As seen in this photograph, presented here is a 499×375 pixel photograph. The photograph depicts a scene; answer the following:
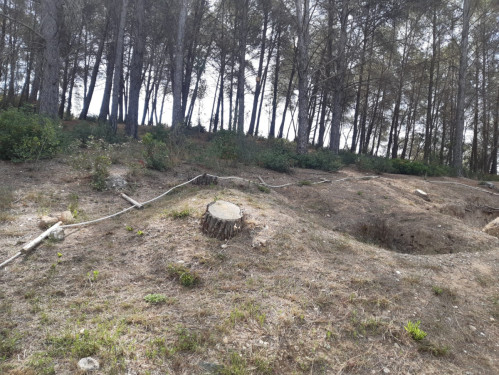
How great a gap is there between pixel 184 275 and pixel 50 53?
9.21 m

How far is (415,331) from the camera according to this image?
254 centimetres

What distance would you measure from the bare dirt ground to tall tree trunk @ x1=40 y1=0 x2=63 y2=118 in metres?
5.30

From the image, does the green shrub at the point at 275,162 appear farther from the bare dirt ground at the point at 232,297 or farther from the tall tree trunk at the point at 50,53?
the tall tree trunk at the point at 50,53

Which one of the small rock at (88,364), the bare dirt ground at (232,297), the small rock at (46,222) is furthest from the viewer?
the small rock at (46,222)

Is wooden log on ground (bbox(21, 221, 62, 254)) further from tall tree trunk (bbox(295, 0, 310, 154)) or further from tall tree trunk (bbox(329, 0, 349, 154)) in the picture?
tall tree trunk (bbox(329, 0, 349, 154))

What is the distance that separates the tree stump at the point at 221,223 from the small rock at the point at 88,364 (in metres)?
1.92

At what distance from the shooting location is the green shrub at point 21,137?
612 cm

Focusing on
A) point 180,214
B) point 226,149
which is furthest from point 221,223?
point 226,149

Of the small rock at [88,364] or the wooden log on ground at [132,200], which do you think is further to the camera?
the wooden log on ground at [132,200]

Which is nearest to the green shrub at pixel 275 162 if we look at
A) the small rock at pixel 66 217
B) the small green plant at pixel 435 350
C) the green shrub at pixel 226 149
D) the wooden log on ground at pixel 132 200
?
the green shrub at pixel 226 149

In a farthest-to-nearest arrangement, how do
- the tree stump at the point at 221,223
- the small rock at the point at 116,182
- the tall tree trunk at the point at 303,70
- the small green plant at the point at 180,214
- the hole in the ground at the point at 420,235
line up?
the tall tree trunk at the point at 303,70, the small rock at the point at 116,182, the hole in the ground at the point at 420,235, the small green plant at the point at 180,214, the tree stump at the point at 221,223

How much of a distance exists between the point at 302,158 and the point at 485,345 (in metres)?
8.78

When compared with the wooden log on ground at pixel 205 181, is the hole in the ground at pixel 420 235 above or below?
below

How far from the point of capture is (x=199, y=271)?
3156 mm
